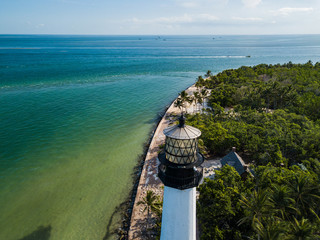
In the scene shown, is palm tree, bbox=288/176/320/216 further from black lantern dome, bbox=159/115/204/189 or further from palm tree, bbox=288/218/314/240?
black lantern dome, bbox=159/115/204/189

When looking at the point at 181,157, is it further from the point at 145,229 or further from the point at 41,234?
the point at 41,234

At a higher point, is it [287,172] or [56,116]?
[287,172]

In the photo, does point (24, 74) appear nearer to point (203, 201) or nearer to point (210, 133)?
point (210, 133)

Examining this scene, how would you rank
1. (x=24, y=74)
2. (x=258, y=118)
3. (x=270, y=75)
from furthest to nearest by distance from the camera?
(x=24, y=74), (x=270, y=75), (x=258, y=118)

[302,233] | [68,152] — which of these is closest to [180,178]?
[302,233]

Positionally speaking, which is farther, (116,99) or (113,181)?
(116,99)

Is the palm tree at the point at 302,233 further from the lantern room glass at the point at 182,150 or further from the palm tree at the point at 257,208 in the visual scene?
the lantern room glass at the point at 182,150

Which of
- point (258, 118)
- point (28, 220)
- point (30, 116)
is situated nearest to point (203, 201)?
point (28, 220)

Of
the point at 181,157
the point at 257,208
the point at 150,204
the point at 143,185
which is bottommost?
the point at 143,185
